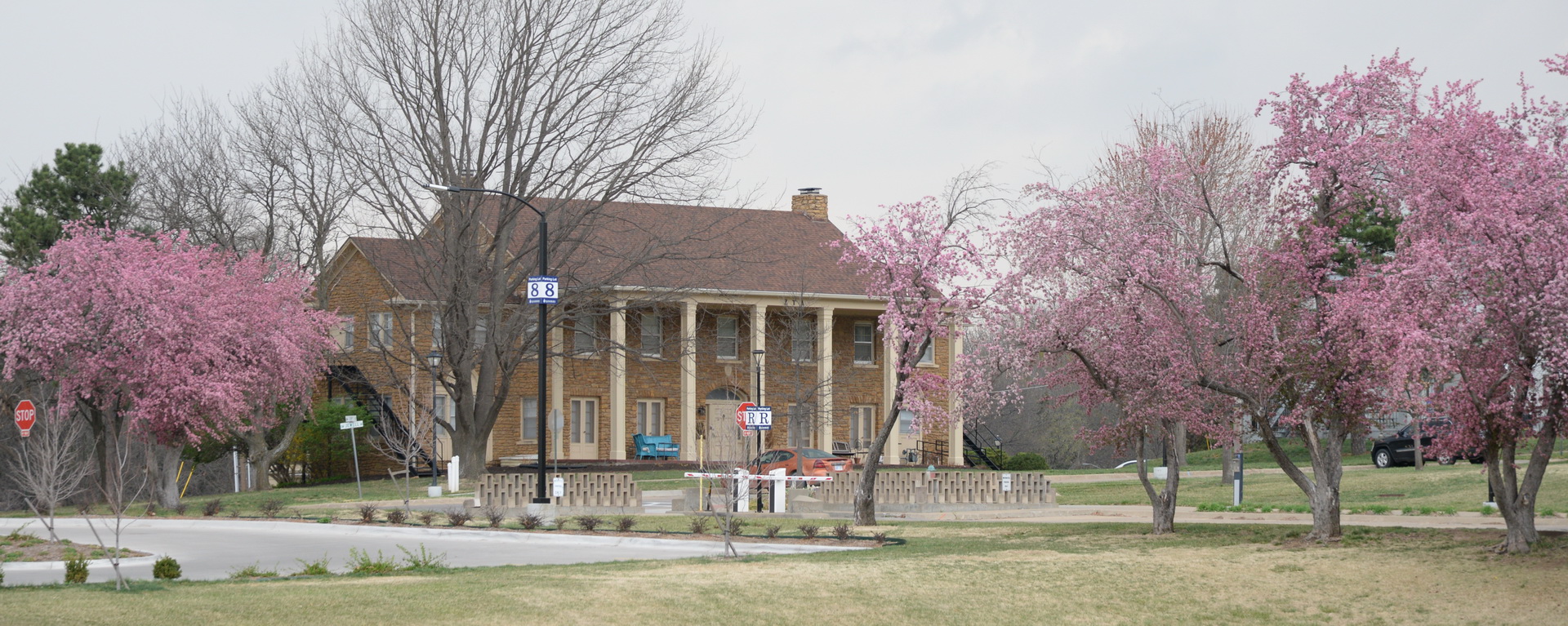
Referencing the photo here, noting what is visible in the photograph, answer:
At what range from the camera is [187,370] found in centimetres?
2764

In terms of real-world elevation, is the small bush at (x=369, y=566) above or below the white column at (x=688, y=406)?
below

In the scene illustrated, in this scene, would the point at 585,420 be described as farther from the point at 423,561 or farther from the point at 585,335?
the point at 423,561

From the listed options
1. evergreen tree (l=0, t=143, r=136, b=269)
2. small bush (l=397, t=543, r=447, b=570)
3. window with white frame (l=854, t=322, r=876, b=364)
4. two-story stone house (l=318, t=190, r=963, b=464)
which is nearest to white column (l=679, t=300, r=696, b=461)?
two-story stone house (l=318, t=190, r=963, b=464)

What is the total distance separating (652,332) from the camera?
153 feet

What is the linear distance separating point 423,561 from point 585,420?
1167 inches

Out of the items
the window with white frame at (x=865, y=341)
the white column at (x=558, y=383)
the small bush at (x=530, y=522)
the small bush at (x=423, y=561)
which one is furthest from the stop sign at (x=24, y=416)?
the window with white frame at (x=865, y=341)

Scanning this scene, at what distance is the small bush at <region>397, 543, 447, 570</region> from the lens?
15086mm

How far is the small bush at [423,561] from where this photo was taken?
49.5 feet

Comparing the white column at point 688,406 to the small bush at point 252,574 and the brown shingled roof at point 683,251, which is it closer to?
the brown shingled roof at point 683,251

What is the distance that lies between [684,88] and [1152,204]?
20.8 meters

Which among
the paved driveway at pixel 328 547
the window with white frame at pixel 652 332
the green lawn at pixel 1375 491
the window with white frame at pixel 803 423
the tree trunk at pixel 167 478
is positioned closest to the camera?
the paved driveway at pixel 328 547

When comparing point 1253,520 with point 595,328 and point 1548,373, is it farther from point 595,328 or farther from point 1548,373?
point 595,328

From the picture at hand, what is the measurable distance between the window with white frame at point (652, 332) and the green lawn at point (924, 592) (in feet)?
96.6

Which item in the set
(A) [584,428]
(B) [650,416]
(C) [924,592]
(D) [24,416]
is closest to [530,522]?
(C) [924,592]
